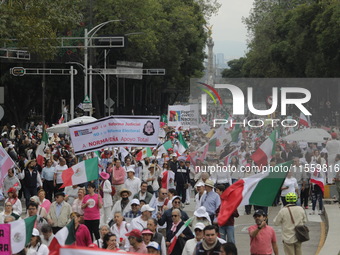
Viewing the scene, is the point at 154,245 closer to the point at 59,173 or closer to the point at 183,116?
the point at 59,173

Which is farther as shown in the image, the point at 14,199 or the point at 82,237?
the point at 14,199

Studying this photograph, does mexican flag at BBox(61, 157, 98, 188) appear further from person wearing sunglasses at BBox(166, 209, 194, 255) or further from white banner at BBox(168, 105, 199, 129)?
white banner at BBox(168, 105, 199, 129)

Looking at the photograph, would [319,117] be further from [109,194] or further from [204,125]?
[109,194]

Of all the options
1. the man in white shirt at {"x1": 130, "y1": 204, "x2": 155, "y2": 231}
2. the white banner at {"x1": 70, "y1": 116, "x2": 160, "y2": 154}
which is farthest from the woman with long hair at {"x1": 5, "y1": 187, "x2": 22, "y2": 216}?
the man in white shirt at {"x1": 130, "y1": 204, "x2": 155, "y2": 231}

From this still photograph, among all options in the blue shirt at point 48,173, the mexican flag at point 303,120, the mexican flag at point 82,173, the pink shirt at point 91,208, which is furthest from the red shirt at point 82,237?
the mexican flag at point 303,120

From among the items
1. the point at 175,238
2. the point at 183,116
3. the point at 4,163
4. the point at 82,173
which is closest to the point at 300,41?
the point at 183,116

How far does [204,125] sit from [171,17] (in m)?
39.9

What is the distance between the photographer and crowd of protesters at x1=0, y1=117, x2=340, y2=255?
12.8 meters

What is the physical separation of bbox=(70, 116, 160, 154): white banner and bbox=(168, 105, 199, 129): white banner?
28521 millimetres

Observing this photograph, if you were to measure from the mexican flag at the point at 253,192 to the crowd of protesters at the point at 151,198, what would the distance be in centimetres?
22

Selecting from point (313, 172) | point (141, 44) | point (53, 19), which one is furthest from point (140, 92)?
point (313, 172)

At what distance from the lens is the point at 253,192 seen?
45.2 feet

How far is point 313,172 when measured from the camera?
23.3m

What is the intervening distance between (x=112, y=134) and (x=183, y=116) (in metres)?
29.7
